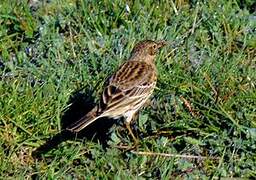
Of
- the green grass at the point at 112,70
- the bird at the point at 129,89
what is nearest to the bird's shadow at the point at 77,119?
the green grass at the point at 112,70

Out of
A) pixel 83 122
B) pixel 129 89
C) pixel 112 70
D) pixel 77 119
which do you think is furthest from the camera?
pixel 112 70

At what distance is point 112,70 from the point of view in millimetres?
8000

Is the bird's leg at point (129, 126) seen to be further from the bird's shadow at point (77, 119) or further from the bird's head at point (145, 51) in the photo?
the bird's head at point (145, 51)

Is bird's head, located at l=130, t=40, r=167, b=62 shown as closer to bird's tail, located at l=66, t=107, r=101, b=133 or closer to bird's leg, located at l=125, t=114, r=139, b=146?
bird's leg, located at l=125, t=114, r=139, b=146

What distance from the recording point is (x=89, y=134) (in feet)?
24.7

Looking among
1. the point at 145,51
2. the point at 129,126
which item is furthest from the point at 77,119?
the point at 145,51

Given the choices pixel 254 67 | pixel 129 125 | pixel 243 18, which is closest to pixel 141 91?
pixel 129 125

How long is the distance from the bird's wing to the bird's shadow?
1.36 feet

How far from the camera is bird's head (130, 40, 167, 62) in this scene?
762 centimetres

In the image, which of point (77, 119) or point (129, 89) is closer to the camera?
point (129, 89)

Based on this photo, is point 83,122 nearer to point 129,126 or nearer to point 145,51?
point 129,126

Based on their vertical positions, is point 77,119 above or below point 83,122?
below

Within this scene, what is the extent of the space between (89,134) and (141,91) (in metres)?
0.61

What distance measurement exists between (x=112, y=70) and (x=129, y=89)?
2.66ft
